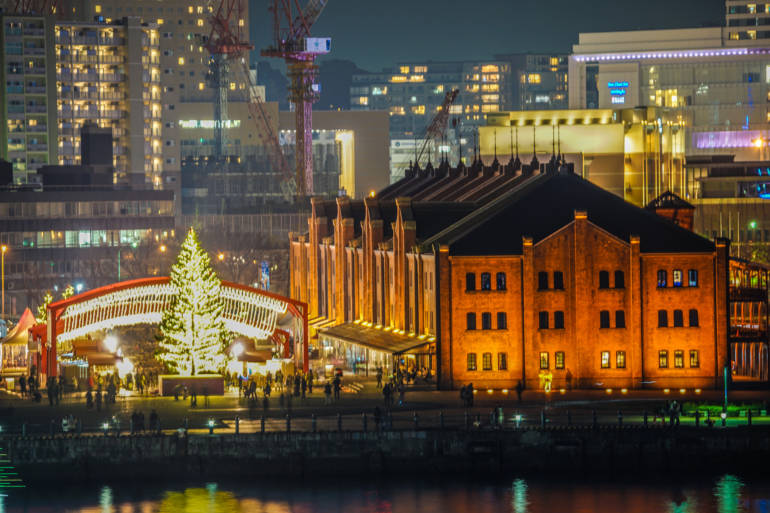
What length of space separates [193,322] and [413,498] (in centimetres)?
2499

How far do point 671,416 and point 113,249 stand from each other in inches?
4622

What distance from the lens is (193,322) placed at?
105 m

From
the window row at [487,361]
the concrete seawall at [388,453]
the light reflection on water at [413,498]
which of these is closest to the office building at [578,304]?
the window row at [487,361]

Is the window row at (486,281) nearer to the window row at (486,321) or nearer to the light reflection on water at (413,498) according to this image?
the window row at (486,321)

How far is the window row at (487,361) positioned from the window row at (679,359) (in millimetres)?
9049

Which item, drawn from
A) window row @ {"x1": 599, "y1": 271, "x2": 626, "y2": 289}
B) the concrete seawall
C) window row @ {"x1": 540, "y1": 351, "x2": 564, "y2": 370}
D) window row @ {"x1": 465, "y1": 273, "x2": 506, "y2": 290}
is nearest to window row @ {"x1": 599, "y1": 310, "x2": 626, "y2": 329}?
window row @ {"x1": 599, "y1": 271, "x2": 626, "y2": 289}

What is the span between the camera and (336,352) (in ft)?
417

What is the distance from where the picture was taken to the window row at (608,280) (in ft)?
348

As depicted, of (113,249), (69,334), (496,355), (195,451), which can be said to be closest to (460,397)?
(496,355)

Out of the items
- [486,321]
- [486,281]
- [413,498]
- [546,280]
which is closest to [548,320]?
[546,280]

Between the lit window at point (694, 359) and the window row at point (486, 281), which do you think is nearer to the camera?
the lit window at point (694, 359)

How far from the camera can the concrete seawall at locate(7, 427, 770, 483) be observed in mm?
87312

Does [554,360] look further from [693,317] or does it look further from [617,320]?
[693,317]

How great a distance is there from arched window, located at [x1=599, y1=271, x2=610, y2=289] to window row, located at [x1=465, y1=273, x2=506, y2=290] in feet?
18.8
